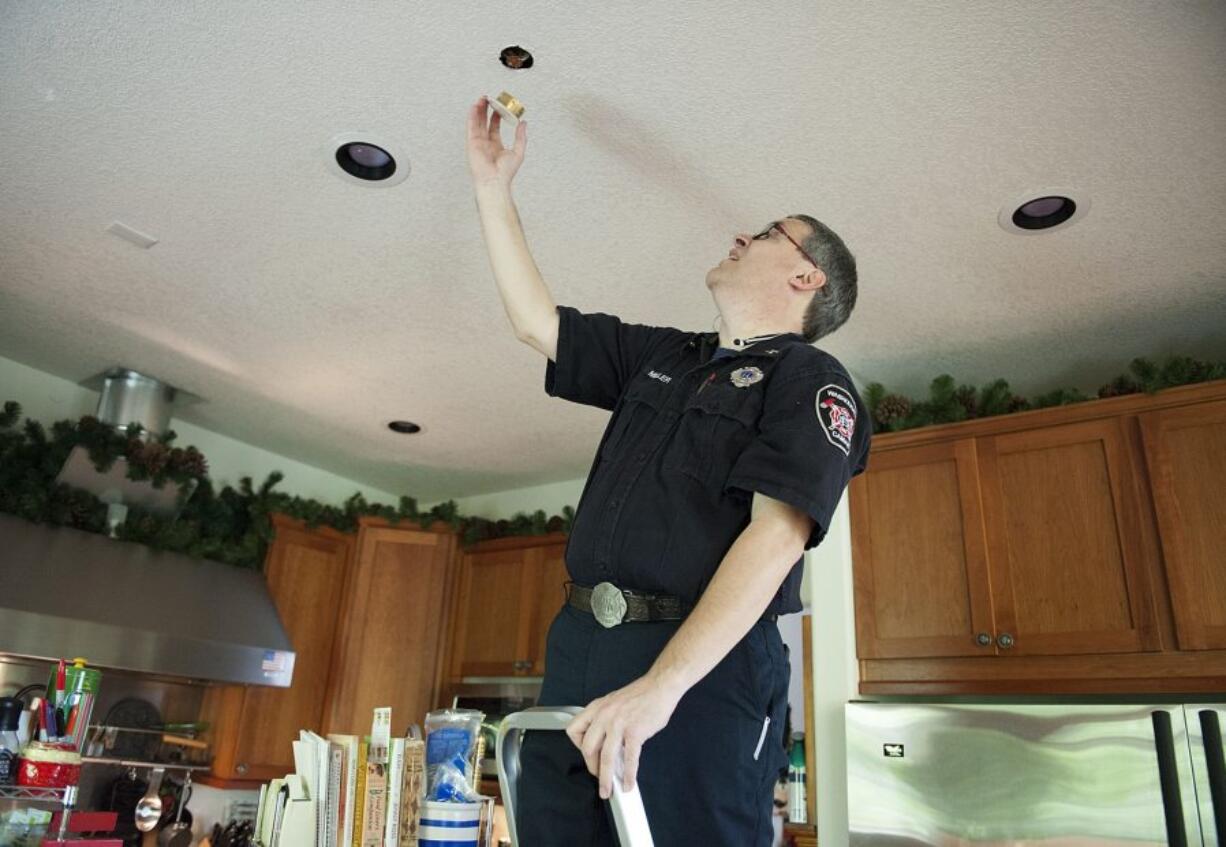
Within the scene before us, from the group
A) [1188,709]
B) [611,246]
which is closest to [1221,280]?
[1188,709]

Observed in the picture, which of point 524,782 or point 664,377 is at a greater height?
point 664,377

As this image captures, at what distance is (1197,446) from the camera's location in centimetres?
276

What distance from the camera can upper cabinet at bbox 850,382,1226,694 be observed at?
8.77ft

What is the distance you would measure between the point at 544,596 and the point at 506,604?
0.23 metres

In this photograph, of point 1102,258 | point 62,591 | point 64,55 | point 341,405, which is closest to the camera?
point 64,55

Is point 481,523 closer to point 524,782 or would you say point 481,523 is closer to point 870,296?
point 870,296

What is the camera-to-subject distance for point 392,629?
4457 mm

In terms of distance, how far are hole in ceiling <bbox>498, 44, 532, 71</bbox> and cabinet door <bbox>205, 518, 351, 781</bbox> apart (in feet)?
9.09

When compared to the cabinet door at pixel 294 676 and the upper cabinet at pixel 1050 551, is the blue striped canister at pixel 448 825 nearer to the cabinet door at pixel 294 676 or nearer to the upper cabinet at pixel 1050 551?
the upper cabinet at pixel 1050 551

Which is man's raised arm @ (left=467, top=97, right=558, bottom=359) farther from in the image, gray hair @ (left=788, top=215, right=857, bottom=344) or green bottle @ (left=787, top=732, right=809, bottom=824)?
green bottle @ (left=787, top=732, right=809, bottom=824)

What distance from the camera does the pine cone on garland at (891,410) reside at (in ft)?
10.7

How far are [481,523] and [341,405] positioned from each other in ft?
3.14

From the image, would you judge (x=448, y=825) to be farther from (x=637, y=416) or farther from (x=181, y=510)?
(x=181, y=510)

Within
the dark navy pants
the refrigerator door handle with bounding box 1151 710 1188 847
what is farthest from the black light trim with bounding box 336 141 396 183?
the refrigerator door handle with bounding box 1151 710 1188 847
